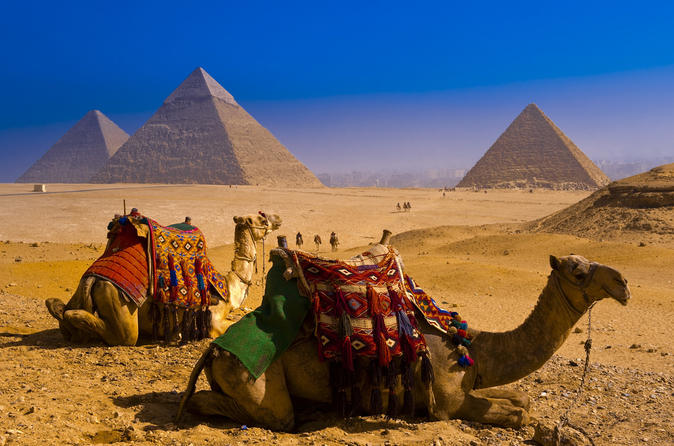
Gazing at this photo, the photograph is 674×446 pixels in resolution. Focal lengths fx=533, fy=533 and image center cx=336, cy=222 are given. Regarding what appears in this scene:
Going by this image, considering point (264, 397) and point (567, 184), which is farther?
point (567, 184)

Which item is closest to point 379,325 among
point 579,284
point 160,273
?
point 579,284

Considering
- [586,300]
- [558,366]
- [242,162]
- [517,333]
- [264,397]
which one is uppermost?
[242,162]

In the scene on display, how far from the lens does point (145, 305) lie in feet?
17.6

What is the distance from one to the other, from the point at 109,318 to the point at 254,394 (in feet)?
8.01

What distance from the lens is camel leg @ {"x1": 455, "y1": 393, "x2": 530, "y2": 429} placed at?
3508 millimetres

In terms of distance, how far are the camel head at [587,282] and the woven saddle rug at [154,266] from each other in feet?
11.5

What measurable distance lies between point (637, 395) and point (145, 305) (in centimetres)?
453

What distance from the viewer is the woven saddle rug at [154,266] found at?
514cm

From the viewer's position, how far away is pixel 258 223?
248 inches

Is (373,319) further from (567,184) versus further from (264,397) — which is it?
(567,184)

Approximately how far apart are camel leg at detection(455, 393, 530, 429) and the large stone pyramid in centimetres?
13554

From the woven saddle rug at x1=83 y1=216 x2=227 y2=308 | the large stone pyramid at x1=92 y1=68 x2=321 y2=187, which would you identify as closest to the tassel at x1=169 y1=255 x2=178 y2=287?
the woven saddle rug at x1=83 y1=216 x2=227 y2=308

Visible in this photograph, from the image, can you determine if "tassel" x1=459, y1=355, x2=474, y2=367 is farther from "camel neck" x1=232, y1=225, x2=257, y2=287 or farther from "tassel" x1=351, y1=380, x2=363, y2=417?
"camel neck" x1=232, y1=225, x2=257, y2=287

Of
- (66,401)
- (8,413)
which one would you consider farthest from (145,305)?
(8,413)
